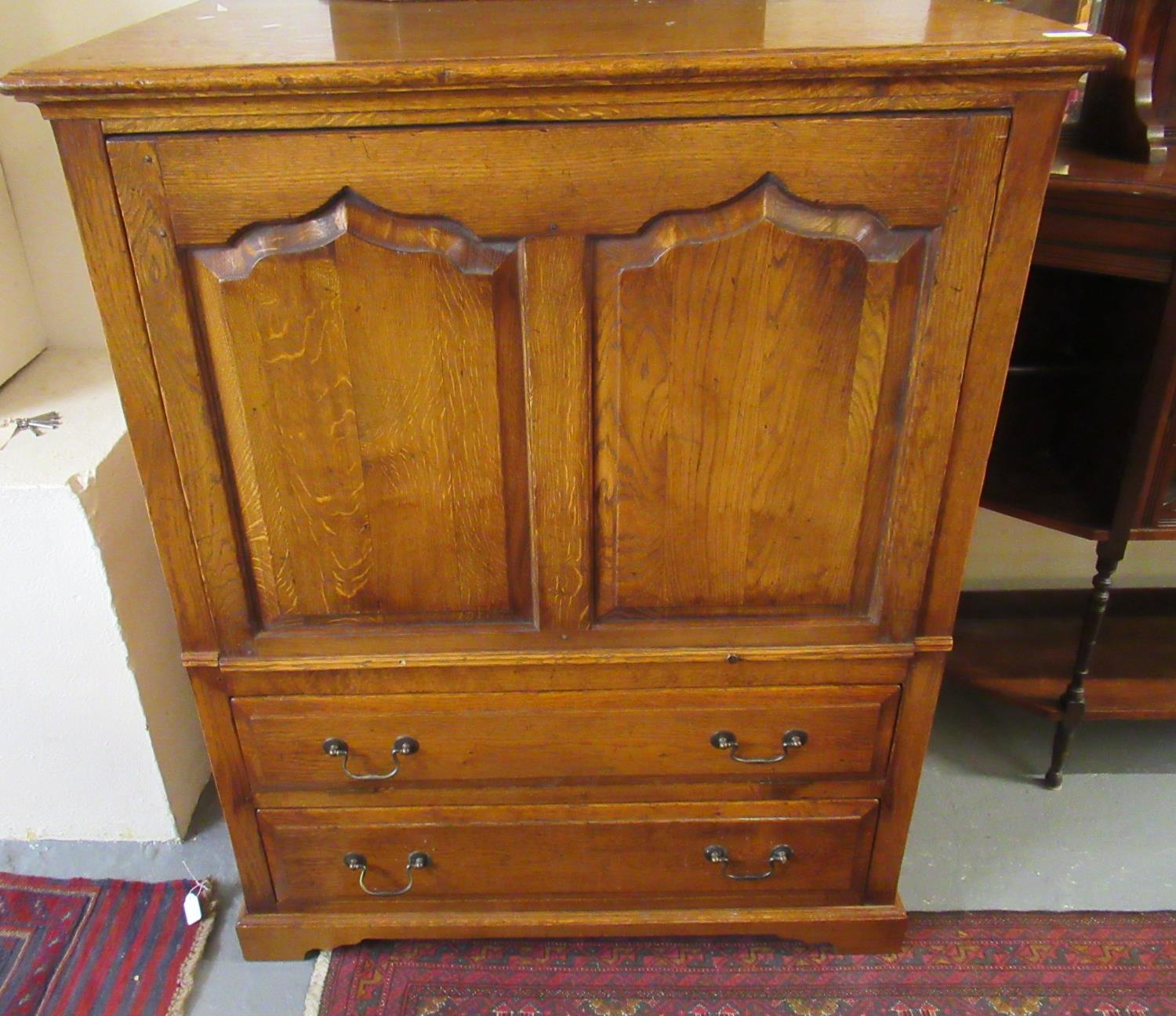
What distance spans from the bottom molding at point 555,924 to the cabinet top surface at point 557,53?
108 cm

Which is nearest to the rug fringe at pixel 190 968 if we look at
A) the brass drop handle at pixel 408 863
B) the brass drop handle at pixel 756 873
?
the brass drop handle at pixel 408 863

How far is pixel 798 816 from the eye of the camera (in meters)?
1.32

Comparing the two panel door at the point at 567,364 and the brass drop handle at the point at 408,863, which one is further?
the brass drop handle at the point at 408,863

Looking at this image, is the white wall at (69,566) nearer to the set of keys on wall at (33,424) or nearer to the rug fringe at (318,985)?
the set of keys on wall at (33,424)

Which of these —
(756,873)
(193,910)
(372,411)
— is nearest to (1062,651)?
(756,873)

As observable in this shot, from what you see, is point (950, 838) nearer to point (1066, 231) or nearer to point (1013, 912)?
point (1013, 912)

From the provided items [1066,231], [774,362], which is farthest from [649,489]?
[1066,231]

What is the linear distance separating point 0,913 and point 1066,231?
1.80 m

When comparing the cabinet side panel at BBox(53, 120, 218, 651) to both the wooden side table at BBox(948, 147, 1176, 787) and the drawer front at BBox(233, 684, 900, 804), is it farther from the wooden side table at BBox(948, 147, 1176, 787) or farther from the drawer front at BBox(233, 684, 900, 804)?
the wooden side table at BBox(948, 147, 1176, 787)

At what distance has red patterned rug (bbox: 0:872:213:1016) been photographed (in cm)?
138

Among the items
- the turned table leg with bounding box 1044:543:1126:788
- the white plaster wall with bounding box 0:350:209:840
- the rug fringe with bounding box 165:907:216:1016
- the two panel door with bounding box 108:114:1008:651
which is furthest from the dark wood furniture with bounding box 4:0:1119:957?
the turned table leg with bounding box 1044:543:1126:788

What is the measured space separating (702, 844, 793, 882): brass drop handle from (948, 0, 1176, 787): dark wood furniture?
0.55 m

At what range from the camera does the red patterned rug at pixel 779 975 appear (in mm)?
1372

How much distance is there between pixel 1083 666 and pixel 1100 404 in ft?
1.41
